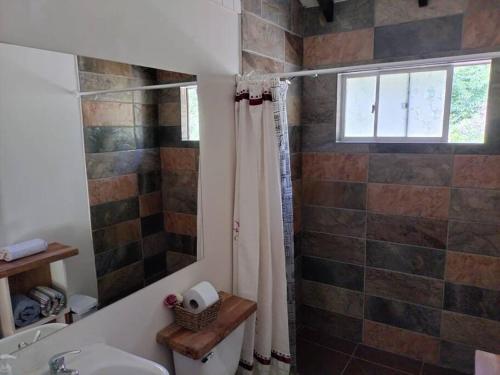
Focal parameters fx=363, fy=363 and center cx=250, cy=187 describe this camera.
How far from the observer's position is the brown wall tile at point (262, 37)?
212cm

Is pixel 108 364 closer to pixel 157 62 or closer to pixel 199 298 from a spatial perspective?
pixel 199 298

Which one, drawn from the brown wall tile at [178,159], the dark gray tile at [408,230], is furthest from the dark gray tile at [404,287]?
the brown wall tile at [178,159]

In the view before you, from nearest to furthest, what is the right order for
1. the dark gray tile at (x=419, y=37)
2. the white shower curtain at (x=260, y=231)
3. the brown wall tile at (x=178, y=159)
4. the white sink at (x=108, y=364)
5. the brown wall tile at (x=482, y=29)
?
the white sink at (x=108, y=364)
the brown wall tile at (x=178, y=159)
the white shower curtain at (x=260, y=231)
the brown wall tile at (x=482, y=29)
the dark gray tile at (x=419, y=37)

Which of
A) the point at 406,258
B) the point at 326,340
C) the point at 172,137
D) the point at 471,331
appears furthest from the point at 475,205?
the point at 172,137

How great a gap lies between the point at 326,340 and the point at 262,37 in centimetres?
229

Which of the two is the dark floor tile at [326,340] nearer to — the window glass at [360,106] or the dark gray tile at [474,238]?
the dark gray tile at [474,238]

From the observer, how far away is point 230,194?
210cm

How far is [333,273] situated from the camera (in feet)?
9.24

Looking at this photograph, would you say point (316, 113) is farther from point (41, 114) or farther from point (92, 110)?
point (41, 114)

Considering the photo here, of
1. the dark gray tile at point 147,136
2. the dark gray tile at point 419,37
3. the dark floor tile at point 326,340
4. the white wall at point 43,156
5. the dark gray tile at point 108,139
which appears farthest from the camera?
the dark floor tile at point 326,340

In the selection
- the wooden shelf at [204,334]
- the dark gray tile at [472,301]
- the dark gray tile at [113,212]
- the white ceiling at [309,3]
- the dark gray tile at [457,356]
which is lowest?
the dark gray tile at [457,356]

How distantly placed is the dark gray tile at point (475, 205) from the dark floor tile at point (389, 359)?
3.58 ft

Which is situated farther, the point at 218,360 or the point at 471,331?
the point at 471,331

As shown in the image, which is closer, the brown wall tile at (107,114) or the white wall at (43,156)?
the white wall at (43,156)
